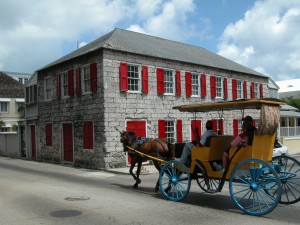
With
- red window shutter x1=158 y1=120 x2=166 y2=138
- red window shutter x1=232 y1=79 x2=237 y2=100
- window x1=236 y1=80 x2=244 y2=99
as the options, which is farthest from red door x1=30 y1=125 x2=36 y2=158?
window x1=236 y1=80 x2=244 y2=99

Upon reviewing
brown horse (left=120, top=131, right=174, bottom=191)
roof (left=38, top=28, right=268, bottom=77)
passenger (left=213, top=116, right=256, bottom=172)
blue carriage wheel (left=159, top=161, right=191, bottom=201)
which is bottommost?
blue carriage wheel (left=159, top=161, right=191, bottom=201)

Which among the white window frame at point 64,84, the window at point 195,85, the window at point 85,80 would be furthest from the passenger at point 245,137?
the white window frame at point 64,84

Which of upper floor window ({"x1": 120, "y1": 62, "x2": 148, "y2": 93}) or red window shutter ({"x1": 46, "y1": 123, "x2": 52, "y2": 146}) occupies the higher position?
upper floor window ({"x1": 120, "y1": 62, "x2": 148, "y2": 93})

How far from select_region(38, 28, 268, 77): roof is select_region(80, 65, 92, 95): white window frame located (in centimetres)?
79

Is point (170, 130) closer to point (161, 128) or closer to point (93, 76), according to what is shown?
point (161, 128)

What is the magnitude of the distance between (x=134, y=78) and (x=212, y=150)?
35.3 ft

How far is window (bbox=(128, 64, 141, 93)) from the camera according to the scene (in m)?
19.1

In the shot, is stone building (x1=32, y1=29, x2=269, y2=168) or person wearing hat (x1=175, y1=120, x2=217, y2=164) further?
stone building (x1=32, y1=29, x2=269, y2=168)

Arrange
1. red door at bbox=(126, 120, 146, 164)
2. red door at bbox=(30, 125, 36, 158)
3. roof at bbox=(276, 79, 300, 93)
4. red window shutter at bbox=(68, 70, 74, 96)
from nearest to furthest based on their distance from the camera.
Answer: red door at bbox=(126, 120, 146, 164), red window shutter at bbox=(68, 70, 74, 96), red door at bbox=(30, 125, 36, 158), roof at bbox=(276, 79, 300, 93)

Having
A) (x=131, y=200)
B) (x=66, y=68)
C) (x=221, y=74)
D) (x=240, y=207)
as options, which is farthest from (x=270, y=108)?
(x=221, y=74)

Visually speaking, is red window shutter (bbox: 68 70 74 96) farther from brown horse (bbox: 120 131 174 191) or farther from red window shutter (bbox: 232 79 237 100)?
red window shutter (bbox: 232 79 237 100)

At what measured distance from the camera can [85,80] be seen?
1944cm

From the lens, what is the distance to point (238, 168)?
776cm

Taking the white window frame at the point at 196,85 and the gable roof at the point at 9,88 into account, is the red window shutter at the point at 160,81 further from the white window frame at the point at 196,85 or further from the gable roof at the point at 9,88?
the gable roof at the point at 9,88
